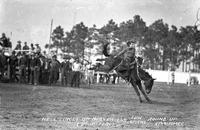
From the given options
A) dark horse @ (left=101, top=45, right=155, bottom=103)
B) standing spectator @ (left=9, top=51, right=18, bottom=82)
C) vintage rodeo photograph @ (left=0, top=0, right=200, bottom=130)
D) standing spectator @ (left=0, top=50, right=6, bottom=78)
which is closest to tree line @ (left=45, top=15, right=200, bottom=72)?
vintage rodeo photograph @ (left=0, top=0, right=200, bottom=130)

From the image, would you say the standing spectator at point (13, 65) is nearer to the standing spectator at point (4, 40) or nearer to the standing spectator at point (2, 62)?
the standing spectator at point (4, 40)

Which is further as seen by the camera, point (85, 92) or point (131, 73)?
point (85, 92)

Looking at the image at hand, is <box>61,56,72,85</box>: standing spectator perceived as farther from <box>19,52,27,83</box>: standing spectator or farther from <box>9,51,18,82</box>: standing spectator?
<box>9,51,18,82</box>: standing spectator

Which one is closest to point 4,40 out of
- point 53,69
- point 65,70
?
point 53,69

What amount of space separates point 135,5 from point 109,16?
0.98 metres

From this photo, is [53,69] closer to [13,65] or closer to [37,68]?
[37,68]

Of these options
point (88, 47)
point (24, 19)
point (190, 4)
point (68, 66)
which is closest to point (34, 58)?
point (68, 66)

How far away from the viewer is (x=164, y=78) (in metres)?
63.4

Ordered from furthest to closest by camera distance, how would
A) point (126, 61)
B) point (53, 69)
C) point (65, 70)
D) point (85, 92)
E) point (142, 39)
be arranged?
point (142, 39), point (65, 70), point (53, 69), point (85, 92), point (126, 61)

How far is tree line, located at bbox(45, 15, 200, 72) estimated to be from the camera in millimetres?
40500

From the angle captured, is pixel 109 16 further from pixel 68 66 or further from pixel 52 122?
pixel 68 66

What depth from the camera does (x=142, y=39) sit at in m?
40.3

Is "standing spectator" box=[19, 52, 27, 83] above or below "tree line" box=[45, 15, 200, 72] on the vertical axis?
below

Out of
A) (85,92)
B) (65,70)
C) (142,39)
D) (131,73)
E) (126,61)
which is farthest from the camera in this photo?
(142,39)
